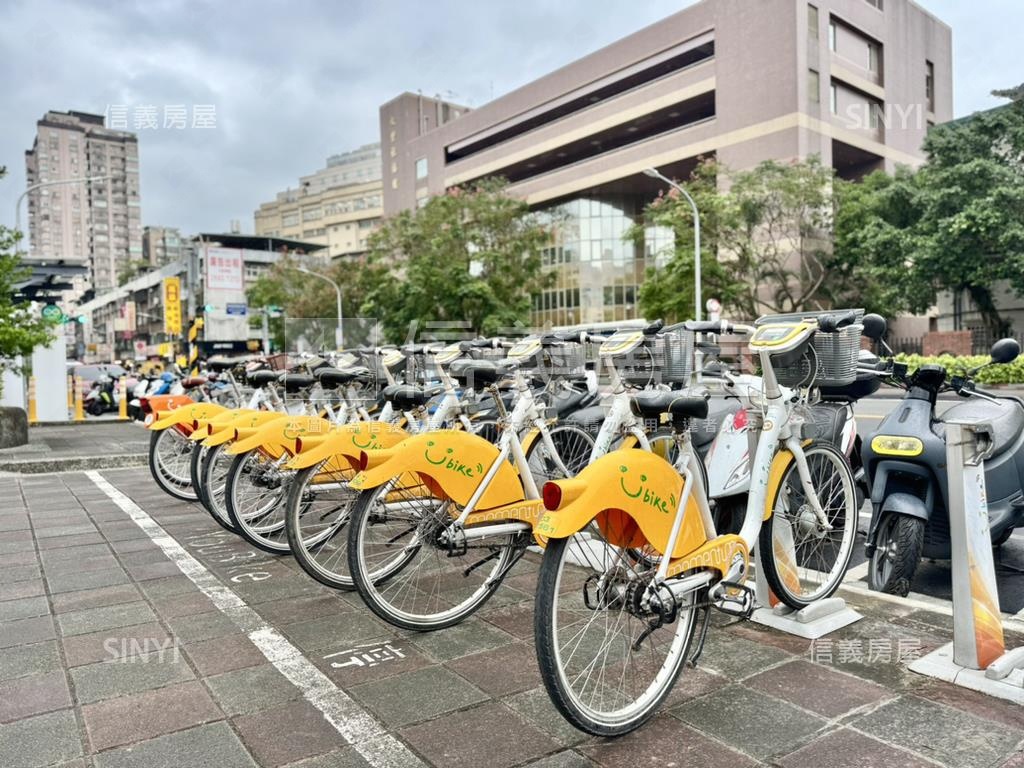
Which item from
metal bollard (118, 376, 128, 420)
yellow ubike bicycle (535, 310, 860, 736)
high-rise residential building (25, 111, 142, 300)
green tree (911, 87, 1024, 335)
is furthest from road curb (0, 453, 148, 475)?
high-rise residential building (25, 111, 142, 300)

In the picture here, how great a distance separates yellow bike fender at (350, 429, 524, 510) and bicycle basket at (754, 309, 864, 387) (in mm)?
1387

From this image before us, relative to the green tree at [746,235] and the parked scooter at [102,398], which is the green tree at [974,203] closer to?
the green tree at [746,235]

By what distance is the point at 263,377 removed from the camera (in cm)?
665

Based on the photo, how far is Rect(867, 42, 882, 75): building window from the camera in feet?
116

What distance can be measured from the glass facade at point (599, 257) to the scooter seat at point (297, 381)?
3555 centimetres

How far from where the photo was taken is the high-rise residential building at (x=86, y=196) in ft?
227

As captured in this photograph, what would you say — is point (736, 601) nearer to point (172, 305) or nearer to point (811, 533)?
point (811, 533)

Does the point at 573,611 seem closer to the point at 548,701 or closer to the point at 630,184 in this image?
the point at 548,701

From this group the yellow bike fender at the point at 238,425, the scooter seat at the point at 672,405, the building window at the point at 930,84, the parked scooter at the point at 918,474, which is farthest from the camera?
the building window at the point at 930,84

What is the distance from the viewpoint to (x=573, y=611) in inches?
124

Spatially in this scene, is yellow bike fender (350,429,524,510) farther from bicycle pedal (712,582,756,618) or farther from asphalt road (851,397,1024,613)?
asphalt road (851,397,1024,613)

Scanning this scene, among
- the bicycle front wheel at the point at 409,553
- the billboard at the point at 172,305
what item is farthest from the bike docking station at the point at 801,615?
the billboard at the point at 172,305

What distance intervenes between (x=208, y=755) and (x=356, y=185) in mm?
89376

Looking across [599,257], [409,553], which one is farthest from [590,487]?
[599,257]
